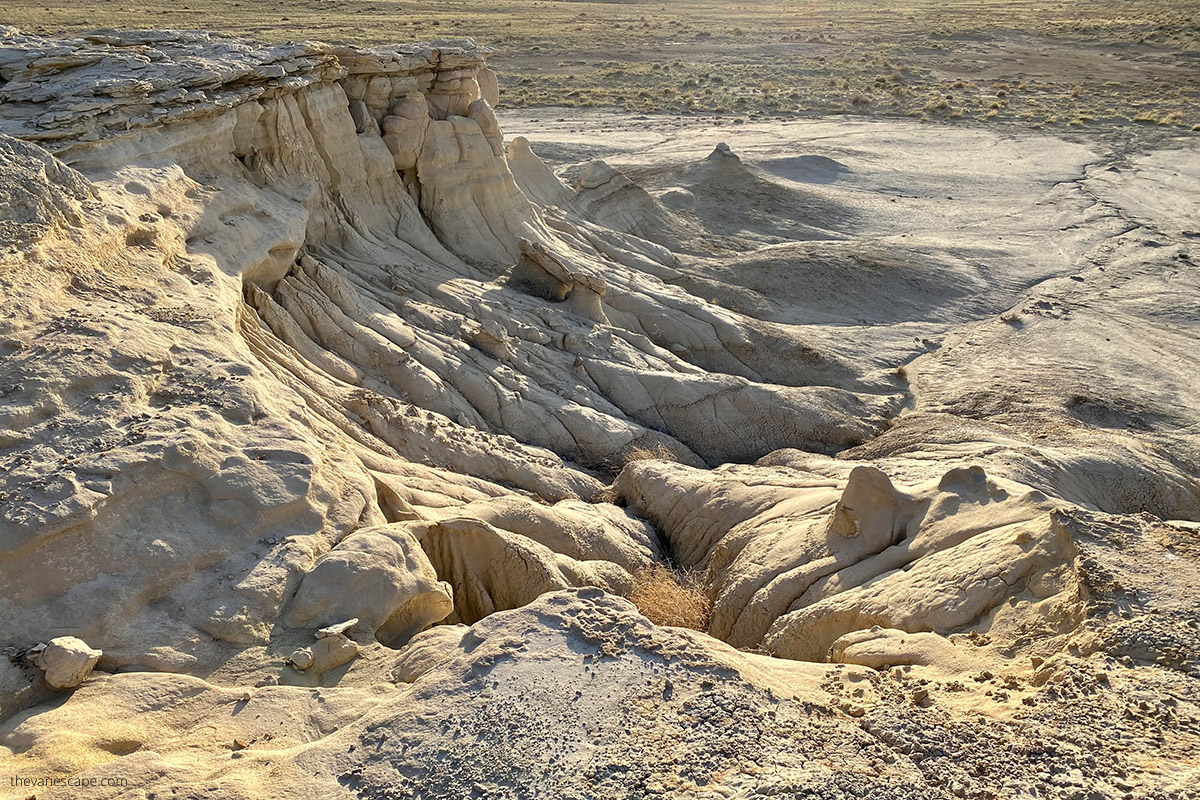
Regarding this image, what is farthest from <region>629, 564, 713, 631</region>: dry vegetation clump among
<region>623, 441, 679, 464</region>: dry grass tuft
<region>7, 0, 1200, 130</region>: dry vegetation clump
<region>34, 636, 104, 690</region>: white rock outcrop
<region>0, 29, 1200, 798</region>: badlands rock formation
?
<region>7, 0, 1200, 130</region>: dry vegetation clump

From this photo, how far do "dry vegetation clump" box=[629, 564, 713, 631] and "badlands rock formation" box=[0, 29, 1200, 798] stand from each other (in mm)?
136

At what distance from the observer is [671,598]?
773cm

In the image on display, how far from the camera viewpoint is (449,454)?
885 cm

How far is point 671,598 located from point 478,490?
190cm

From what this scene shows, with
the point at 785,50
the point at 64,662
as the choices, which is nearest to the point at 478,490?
the point at 64,662

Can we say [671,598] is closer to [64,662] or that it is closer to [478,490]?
[478,490]

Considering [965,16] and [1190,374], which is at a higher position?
[965,16]

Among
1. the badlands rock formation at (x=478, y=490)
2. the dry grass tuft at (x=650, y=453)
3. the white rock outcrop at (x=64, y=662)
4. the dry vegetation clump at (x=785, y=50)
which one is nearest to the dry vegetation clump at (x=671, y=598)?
the badlands rock formation at (x=478, y=490)

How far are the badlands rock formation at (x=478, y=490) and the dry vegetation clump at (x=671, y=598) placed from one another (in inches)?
5.4

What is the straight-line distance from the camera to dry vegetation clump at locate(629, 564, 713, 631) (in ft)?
24.5

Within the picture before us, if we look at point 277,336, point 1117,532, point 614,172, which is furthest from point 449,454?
Result: point 614,172

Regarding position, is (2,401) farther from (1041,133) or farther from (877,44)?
(877,44)

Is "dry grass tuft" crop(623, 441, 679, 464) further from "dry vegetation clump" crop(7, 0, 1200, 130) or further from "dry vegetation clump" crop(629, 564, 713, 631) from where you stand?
"dry vegetation clump" crop(7, 0, 1200, 130)

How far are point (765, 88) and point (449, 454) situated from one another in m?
28.8
